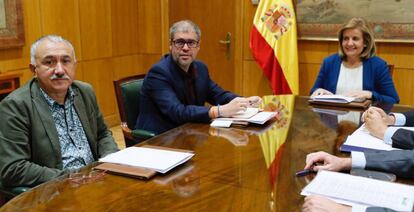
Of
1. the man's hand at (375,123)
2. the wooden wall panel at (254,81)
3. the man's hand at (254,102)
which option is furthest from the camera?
the wooden wall panel at (254,81)

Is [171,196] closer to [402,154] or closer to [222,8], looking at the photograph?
[402,154]

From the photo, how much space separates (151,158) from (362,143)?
88 centimetres

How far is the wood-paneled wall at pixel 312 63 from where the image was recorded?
4129 mm

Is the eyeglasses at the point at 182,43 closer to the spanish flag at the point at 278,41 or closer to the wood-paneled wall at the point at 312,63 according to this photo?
the spanish flag at the point at 278,41

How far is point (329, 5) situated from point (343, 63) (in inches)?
51.9

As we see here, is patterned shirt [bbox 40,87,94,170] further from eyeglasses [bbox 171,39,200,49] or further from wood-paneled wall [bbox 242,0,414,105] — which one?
wood-paneled wall [bbox 242,0,414,105]

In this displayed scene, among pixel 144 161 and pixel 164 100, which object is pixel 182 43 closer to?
pixel 164 100

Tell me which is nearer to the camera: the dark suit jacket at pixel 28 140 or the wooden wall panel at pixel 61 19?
the dark suit jacket at pixel 28 140

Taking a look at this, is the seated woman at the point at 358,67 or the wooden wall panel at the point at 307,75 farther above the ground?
the seated woman at the point at 358,67

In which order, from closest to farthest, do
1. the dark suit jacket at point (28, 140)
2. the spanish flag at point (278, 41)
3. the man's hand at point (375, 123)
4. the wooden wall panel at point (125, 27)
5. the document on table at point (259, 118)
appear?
the dark suit jacket at point (28, 140), the man's hand at point (375, 123), the document on table at point (259, 118), the spanish flag at point (278, 41), the wooden wall panel at point (125, 27)

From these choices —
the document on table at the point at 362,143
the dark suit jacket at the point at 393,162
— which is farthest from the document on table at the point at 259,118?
the dark suit jacket at the point at 393,162

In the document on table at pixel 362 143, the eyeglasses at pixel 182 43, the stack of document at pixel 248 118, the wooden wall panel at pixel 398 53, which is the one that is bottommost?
the document on table at pixel 362 143

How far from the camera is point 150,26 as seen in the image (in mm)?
5492

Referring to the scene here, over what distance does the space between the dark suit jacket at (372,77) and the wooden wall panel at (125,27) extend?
2858 mm
